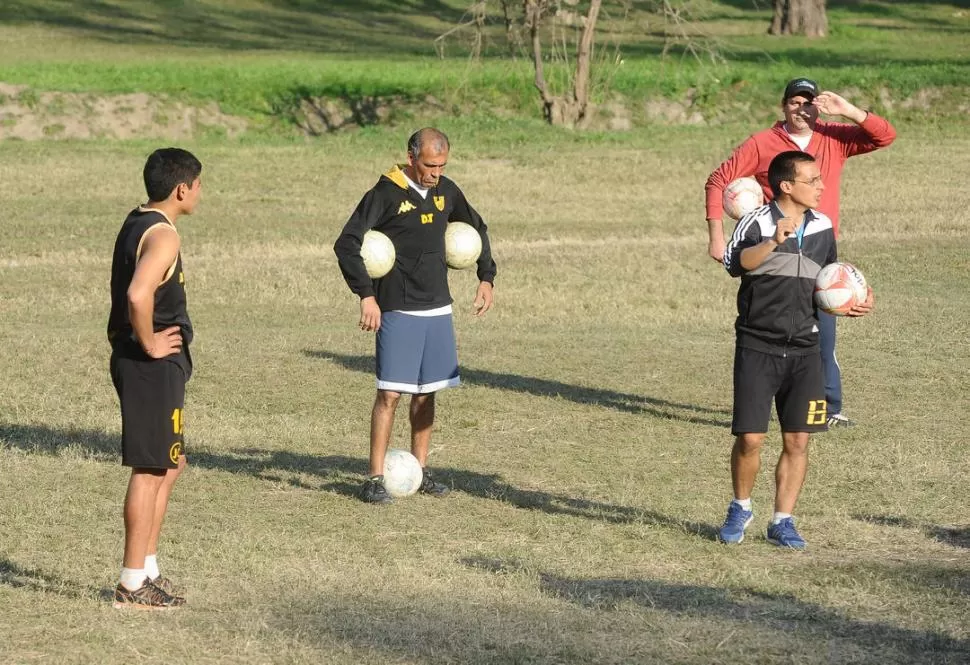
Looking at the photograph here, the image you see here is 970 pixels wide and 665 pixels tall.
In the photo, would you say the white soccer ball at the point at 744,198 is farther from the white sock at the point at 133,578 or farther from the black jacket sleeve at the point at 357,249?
the white sock at the point at 133,578

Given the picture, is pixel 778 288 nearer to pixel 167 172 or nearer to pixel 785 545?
pixel 785 545

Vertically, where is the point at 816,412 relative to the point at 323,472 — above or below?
above

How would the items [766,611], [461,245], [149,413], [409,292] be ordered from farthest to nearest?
[461,245]
[409,292]
[766,611]
[149,413]

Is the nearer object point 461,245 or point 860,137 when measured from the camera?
point 461,245

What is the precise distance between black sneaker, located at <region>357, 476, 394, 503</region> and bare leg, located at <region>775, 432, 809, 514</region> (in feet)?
7.16

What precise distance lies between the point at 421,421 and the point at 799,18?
1671 inches

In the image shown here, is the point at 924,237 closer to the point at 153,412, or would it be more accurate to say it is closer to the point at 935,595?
the point at 935,595

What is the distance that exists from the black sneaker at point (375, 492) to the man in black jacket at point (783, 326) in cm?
204

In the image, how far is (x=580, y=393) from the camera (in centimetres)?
1220

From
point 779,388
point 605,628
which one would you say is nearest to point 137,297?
point 605,628

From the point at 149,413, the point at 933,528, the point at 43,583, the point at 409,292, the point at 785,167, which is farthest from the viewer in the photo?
the point at 409,292

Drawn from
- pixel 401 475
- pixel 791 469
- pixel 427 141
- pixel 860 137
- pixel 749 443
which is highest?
pixel 860 137

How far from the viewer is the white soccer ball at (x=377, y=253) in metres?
8.63

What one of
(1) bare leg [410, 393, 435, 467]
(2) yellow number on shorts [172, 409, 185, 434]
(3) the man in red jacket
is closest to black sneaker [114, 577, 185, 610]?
(2) yellow number on shorts [172, 409, 185, 434]
